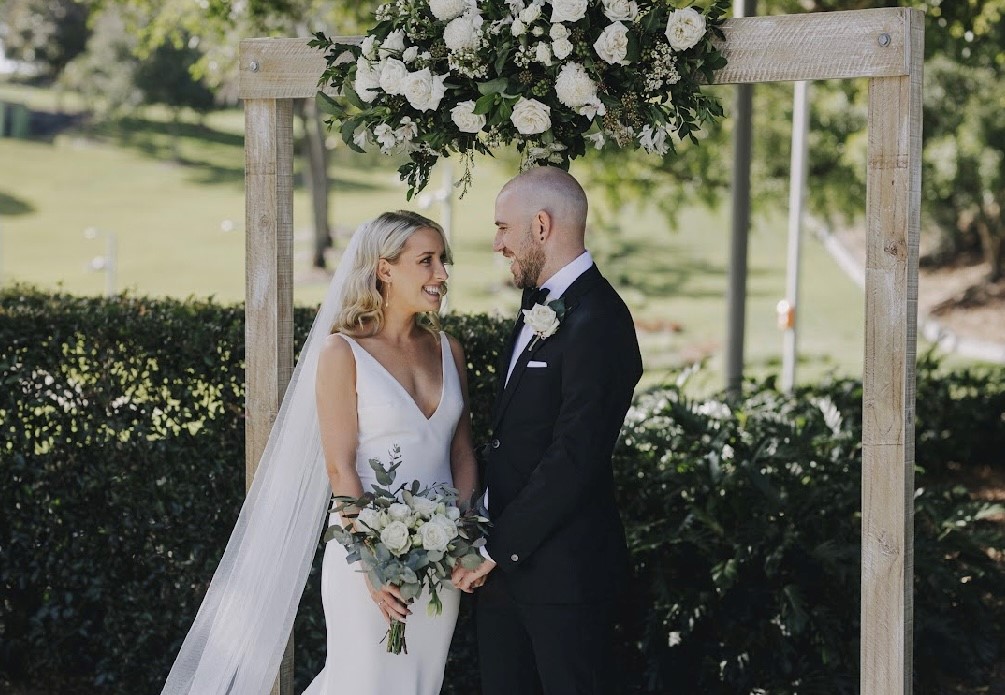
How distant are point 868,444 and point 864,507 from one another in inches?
8.4

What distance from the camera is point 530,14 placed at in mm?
3715

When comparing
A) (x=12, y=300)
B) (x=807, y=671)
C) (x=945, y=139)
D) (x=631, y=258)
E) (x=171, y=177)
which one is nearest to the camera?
(x=807, y=671)

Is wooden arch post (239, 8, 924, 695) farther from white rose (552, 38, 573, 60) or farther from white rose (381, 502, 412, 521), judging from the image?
→ white rose (381, 502, 412, 521)

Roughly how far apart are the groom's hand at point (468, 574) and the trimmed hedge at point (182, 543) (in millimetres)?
1529

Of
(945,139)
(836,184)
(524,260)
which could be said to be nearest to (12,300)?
(524,260)

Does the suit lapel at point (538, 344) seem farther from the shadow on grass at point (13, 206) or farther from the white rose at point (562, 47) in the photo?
the shadow on grass at point (13, 206)

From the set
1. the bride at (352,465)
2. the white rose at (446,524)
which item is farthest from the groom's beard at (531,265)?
the white rose at (446,524)

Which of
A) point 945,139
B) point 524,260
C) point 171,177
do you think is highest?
point 171,177

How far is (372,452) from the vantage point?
13.5ft

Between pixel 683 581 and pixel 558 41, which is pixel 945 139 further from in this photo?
pixel 558 41

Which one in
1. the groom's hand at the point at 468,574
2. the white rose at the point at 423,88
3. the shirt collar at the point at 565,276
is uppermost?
the white rose at the point at 423,88

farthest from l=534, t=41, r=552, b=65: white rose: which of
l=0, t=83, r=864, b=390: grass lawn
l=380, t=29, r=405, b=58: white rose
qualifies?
l=0, t=83, r=864, b=390: grass lawn

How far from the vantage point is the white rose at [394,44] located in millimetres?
3920

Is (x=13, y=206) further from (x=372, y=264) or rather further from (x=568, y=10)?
(x=568, y=10)
